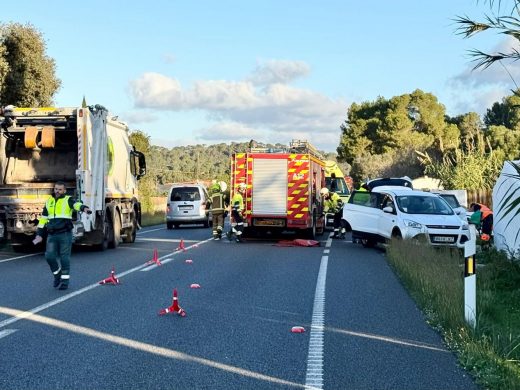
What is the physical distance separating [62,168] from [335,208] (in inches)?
383

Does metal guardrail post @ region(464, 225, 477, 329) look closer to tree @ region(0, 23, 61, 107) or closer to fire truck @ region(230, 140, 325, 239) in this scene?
fire truck @ region(230, 140, 325, 239)

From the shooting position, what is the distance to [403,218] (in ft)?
62.0

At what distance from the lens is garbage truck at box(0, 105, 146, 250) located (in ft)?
56.6

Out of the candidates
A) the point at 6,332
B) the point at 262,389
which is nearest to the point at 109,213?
the point at 6,332

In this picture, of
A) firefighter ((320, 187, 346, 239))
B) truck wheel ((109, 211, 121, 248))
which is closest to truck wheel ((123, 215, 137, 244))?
truck wheel ((109, 211, 121, 248))

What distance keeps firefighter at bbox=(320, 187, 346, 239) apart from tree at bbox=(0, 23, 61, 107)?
429 inches

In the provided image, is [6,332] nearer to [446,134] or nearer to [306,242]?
[306,242]

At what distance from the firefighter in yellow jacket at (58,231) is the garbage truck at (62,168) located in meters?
4.82

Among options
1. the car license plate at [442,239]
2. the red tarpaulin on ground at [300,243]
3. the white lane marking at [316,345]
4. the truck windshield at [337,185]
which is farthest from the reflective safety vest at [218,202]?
the white lane marking at [316,345]

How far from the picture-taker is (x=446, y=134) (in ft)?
221

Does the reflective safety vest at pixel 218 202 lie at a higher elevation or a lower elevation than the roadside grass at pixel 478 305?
higher

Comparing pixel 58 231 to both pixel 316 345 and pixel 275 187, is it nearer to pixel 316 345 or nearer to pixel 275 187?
pixel 316 345

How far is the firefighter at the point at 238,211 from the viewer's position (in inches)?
870

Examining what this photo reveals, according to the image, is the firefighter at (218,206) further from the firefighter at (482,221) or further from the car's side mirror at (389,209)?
the firefighter at (482,221)
